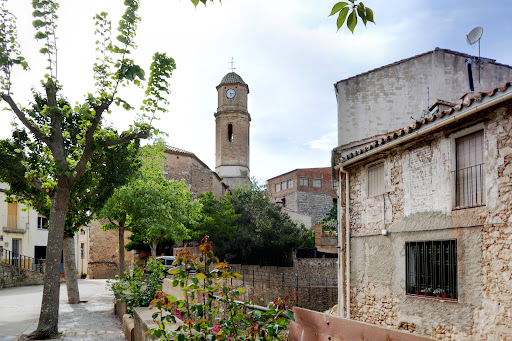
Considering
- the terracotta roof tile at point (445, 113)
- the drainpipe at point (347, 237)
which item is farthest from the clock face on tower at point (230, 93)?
the terracotta roof tile at point (445, 113)

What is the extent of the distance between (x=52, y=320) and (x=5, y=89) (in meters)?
4.91

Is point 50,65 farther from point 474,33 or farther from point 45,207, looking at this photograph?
point 474,33

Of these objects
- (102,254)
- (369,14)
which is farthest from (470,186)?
(102,254)

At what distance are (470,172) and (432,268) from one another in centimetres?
228

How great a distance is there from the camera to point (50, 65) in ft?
34.3

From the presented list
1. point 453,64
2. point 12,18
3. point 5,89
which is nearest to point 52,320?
point 5,89

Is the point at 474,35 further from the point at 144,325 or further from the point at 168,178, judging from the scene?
the point at 168,178

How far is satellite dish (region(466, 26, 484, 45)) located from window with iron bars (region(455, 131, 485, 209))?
624 centimetres

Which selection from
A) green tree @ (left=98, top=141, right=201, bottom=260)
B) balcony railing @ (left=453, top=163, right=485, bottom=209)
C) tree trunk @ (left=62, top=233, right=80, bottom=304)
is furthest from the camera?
green tree @ (left=98, top=141, right=201, bottom=260)

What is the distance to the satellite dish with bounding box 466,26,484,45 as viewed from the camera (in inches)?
574

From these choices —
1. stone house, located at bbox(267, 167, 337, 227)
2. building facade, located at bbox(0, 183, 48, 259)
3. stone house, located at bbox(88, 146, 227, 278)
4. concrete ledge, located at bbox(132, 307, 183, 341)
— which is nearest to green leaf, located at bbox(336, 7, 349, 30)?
concrete ledge, located at bbox(132, 307, 183, 341)

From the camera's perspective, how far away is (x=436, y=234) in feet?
34.1

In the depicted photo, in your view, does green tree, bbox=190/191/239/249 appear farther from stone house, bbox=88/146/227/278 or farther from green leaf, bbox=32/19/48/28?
green leaf, bbox=32/19/48/28

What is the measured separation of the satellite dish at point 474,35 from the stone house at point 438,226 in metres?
3.40
